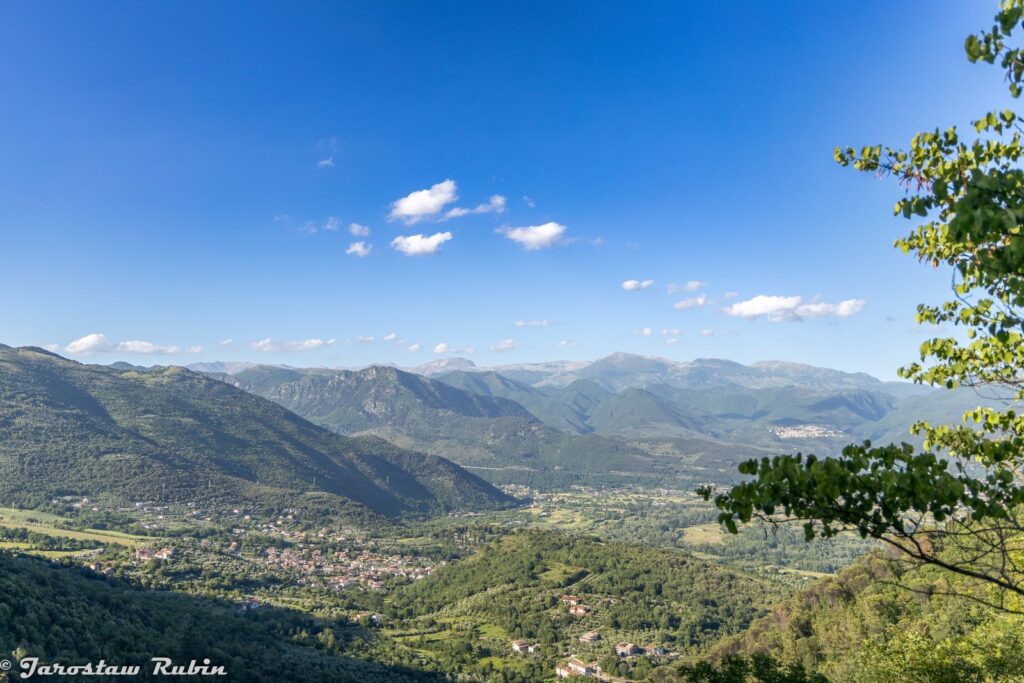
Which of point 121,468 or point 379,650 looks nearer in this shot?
point 379,650

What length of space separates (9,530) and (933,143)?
533ft

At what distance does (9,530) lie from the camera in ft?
379

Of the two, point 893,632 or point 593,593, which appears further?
point 593,593

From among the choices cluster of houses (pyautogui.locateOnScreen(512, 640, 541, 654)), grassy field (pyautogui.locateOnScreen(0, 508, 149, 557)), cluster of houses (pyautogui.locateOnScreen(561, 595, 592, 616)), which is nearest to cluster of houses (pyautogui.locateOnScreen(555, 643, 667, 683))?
cluster of houses (pyautogui.locateOnScreen(512, 640, 541, 654))

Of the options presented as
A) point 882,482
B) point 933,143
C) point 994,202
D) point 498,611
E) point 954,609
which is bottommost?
point 498,611

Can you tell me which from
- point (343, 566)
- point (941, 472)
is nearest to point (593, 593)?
point (343, 566)

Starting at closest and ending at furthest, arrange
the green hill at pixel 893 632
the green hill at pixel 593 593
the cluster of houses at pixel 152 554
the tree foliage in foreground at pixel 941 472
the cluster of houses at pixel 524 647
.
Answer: the tree foliage in foreground at pixel 941 472 → the green hill at pixel 893 632 → the cluster of houses at pixel 524 647 → the green hill at pixel 593 593 → the cluster of houses at pixel 152 554

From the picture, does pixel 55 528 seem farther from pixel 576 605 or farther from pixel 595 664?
pixel 595 664

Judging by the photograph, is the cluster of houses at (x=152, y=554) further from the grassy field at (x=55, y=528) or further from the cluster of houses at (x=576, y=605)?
the cluster of houses at (x=576, y=605)

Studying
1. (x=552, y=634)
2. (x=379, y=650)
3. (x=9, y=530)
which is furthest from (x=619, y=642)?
(x=9, y=530)

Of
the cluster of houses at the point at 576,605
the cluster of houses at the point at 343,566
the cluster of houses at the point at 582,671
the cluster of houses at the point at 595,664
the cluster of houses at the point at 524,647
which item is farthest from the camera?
the cluster of houses at the point at 343,566

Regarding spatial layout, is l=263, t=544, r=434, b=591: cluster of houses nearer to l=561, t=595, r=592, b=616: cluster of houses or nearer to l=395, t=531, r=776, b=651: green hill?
l=395, t=531, r=776, b=651: green hill

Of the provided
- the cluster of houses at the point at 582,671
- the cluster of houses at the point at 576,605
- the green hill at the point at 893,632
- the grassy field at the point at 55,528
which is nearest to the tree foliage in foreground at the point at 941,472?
the green hill at the point at 893,632

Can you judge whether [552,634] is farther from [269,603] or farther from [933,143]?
[933,143]
